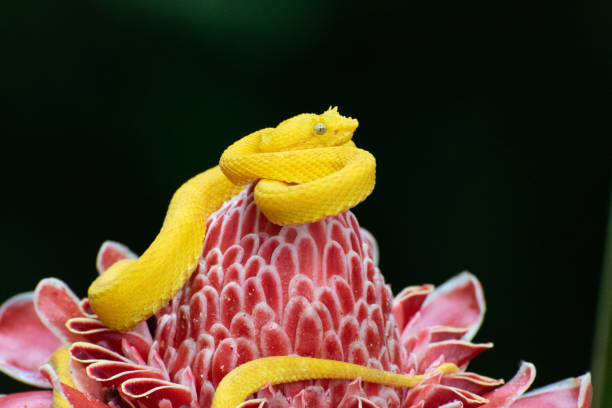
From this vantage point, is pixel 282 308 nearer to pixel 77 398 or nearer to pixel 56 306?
pixel 77 398

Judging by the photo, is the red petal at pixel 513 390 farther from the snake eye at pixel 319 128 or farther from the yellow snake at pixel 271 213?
the snake eye at pixel 319 128

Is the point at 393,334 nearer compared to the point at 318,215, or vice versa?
the point at 318,215

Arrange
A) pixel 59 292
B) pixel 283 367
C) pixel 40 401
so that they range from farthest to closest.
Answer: pixel 59 292
pixel 40 401
pixel 283 367

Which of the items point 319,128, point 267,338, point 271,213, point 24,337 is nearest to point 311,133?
point 319,128

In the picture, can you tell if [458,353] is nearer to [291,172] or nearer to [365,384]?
[365,384]

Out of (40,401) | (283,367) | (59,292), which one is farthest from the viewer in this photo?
(59,292)

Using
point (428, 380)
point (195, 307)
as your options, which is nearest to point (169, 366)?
point (195, 307)

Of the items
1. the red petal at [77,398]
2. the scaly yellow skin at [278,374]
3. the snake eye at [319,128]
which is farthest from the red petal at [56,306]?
the snake eye at [319,128]
